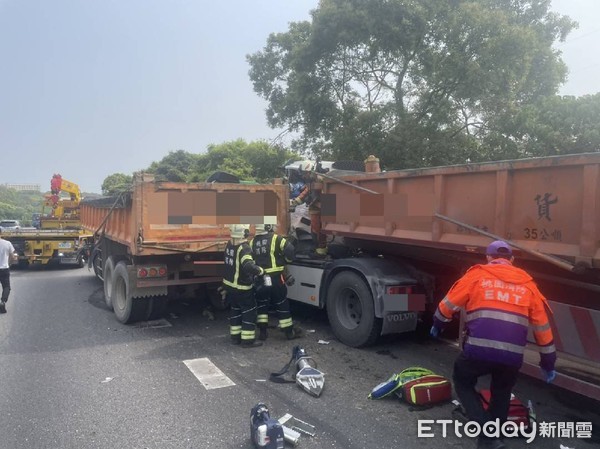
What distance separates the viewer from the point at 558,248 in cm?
395

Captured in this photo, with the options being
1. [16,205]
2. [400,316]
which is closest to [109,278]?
[400,316]

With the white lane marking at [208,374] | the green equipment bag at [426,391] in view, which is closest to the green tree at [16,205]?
the white lane marking at [208,374]

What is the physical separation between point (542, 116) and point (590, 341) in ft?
35.1

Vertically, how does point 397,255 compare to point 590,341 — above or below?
above

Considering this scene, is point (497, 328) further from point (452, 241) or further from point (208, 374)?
point (208, 374)

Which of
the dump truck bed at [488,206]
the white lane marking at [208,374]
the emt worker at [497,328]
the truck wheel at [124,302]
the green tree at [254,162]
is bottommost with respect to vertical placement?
the white lane marking at [208,374]

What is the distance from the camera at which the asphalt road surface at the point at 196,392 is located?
3.72m

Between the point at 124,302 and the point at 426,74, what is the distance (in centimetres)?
1205

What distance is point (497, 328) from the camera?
11.0ft

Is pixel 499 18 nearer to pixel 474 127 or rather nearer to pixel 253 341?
pixel 474 127

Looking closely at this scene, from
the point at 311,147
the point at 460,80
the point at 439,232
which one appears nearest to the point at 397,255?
the point at 439,232

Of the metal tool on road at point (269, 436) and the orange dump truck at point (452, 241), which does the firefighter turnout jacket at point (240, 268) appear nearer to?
the orange dump truck at point (452, 241)

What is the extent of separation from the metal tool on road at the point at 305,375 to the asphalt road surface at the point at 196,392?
82mm

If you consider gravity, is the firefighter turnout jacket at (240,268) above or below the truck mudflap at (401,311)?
above
